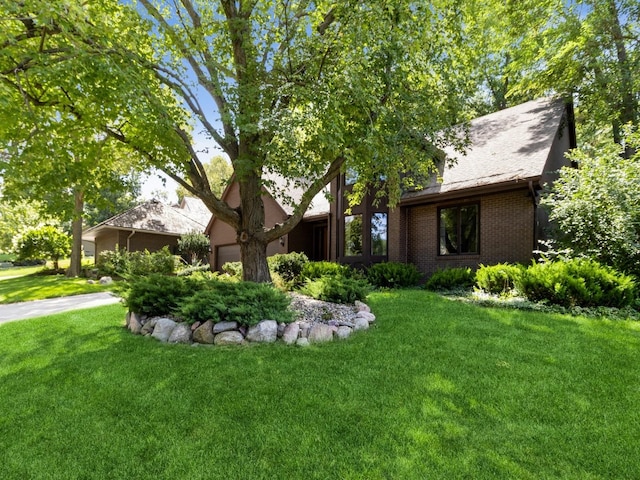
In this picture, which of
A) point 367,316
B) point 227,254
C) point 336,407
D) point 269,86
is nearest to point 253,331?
point 367,316

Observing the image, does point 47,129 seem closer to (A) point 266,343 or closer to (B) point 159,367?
(B) point 159,367

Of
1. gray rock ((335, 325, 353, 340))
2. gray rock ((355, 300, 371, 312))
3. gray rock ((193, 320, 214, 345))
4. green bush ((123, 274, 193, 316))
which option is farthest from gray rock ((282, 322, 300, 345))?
green bush ((123, 274, 193, 316))

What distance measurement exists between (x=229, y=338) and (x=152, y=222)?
62.9ft

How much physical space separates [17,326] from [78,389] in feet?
14.8

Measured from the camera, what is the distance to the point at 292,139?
5.36m

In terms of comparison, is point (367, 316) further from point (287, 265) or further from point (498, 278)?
point (287, 265)

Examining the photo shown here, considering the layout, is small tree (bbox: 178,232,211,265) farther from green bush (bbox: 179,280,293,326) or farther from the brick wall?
green bush (bbox: 179,280,293,326)

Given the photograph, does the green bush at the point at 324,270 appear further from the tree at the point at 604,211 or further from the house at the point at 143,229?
the house at the point at 143,229

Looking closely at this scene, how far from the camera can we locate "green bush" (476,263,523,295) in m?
8.26

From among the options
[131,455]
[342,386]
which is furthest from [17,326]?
[342,386]

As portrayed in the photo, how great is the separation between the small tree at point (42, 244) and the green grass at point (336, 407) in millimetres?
17513

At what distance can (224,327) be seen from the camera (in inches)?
214

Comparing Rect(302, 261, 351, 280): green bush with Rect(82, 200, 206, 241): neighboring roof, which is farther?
Rect(82, 200, 206, 241): neighboring roof

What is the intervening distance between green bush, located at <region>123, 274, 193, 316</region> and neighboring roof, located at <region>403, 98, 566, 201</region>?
7548 millimetres
